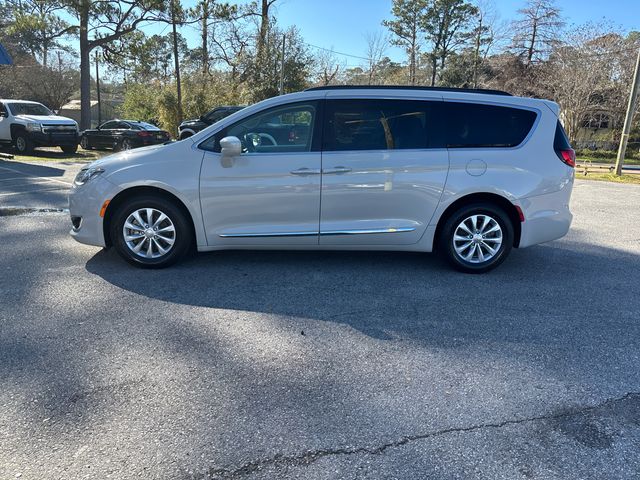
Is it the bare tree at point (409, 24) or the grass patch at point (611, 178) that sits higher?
the bare tree at point (409, 24)

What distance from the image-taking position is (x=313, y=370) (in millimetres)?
3150

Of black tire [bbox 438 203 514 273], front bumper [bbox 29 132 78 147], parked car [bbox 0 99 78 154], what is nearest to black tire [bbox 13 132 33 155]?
parked car [bbox 0 99 78 154]

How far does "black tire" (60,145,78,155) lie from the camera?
17423 millimetres

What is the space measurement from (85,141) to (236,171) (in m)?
18.2

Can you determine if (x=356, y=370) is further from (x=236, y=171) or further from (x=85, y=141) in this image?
(x=85, y=141)

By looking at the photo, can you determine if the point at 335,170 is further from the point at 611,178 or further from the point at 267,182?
the point at 611,178

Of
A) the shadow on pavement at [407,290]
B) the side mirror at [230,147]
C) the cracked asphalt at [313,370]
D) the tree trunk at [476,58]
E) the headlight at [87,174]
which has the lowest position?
the cracked asphalt at [313,370]

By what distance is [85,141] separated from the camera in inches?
796

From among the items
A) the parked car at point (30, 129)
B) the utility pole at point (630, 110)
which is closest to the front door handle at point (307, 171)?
the utility pole at point (630, 110)

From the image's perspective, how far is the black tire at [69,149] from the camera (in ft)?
57.2

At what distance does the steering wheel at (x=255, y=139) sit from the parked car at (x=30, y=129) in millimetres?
14589

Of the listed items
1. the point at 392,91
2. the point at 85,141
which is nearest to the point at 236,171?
the point at 392,91

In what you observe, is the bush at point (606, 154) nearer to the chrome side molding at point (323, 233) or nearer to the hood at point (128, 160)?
the chrome side molding at point (323, 233)

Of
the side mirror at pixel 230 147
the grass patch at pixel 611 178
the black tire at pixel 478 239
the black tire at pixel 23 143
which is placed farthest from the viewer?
the black tire at pixel 23 143
